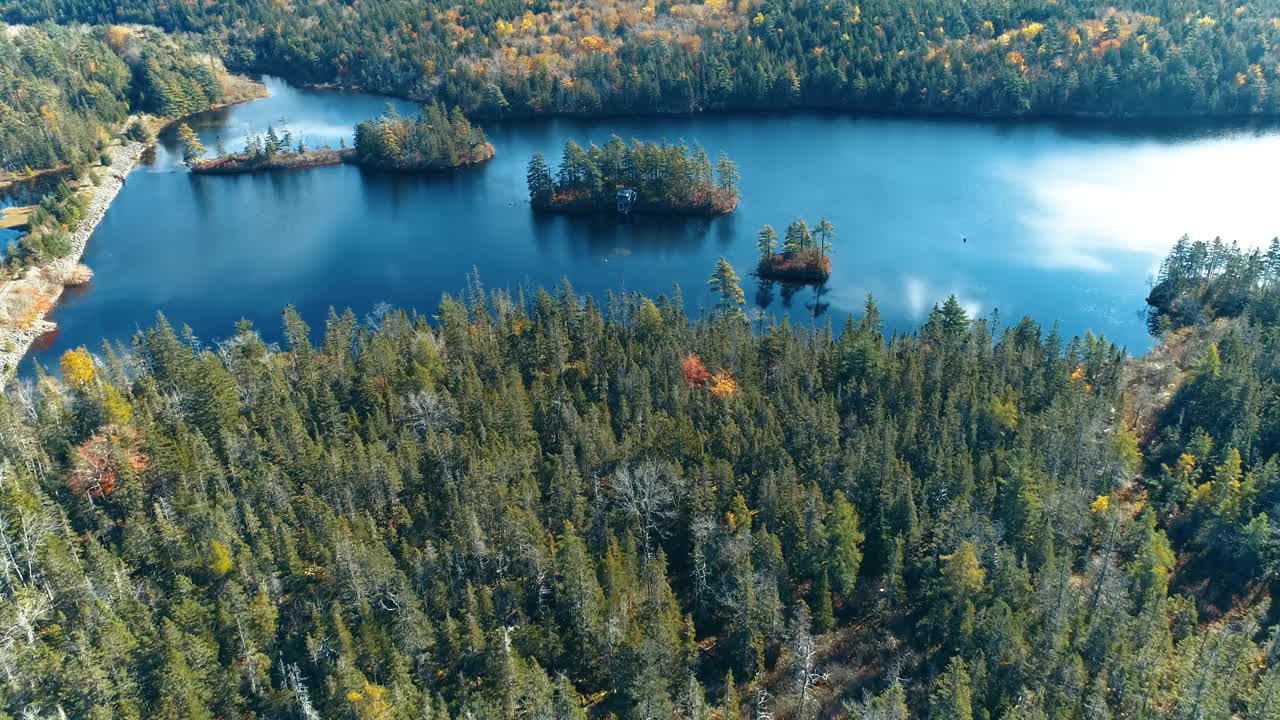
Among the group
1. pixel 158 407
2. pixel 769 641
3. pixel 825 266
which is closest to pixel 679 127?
pixel 825 266

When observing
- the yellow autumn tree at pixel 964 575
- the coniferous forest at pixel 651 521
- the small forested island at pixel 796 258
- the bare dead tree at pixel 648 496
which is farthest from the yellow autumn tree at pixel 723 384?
the small forested island at pixel 796 258

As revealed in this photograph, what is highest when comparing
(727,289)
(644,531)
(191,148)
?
(191,148)

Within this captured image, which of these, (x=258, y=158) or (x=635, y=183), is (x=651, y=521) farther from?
(x=258, y=158)

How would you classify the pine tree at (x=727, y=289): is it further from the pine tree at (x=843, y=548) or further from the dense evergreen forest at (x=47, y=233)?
the dense evergreen forest at (x=47, y=233)

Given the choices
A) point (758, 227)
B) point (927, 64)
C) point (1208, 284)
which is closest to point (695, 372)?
point (758, 227)

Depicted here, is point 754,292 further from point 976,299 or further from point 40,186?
point 40,186

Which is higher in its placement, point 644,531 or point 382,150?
point 382,150

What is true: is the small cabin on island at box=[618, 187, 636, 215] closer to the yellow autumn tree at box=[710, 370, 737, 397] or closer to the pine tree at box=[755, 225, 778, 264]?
the pine tree at box=[755, 225, 778, 264]

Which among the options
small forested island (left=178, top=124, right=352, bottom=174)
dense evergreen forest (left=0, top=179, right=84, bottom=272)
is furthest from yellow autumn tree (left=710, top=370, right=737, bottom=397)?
small forested island (left=178, top=124, right=352, bottom=174)
